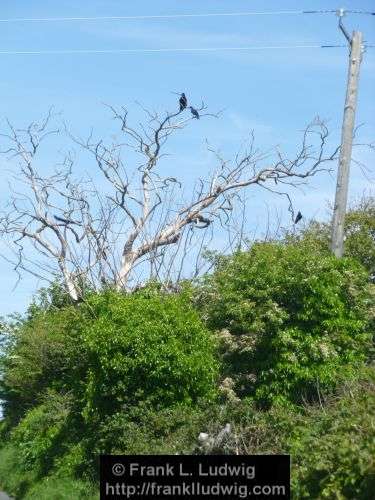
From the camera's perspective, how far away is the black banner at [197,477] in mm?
11680

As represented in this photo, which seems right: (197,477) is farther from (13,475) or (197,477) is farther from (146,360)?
(13,475)

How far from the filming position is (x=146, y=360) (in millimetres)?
16328

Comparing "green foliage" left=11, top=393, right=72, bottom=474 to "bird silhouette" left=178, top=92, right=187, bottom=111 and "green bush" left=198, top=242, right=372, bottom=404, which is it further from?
"bird silhouette" left=178, top=92, right=187, bottom=111

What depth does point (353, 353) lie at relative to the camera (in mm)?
17234

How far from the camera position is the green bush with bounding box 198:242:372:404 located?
1692 centimetres

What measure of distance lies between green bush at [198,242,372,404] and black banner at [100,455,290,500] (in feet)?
14.7

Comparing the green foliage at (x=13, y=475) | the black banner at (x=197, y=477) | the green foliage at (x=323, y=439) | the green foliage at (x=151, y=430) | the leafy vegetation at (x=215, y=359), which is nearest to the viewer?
the green foliage at (x=323, y=439)

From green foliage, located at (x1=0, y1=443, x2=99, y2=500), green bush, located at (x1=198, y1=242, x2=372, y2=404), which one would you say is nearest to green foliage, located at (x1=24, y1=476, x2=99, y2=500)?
green foliage, located at (x1=0, y1=443, x2=99, y2=500)

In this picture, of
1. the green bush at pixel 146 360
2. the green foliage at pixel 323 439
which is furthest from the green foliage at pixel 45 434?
the green foliage at pixel 323 439

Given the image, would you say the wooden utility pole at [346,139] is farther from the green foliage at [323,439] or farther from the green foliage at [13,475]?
the green foliage at [13,475]

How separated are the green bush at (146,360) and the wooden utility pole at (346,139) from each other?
406cm

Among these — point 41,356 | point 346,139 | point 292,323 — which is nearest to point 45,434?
point 41,356

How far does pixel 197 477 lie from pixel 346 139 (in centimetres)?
997

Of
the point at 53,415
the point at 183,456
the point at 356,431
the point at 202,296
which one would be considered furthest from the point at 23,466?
the point at 356,431
